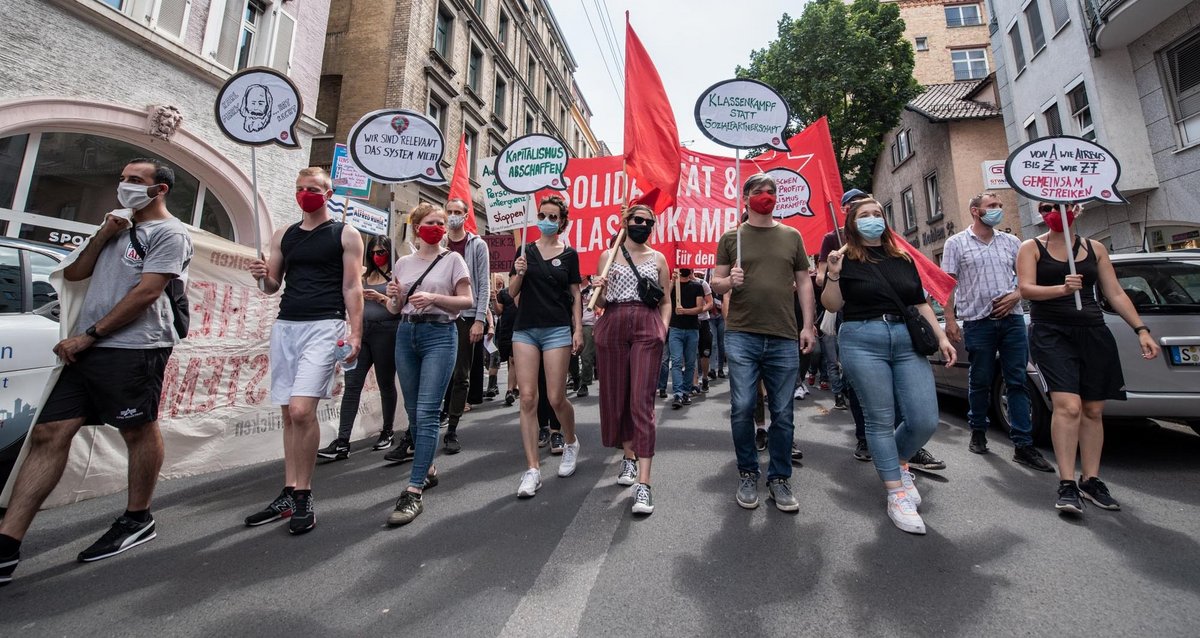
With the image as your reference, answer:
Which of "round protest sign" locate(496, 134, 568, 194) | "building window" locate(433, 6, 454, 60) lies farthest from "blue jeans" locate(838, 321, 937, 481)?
"building window" locate(433, 6, 454, 60)

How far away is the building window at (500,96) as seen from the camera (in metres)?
21.5

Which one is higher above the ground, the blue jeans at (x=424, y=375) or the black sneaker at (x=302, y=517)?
the blue jeans at (x=424, y=375)

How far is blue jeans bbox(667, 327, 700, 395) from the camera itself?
6.66 metres

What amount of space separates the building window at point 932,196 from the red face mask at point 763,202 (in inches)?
809

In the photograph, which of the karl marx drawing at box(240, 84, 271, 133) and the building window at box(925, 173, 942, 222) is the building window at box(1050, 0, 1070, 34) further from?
the karl marx drawing at box(240, 84, 271, 133)

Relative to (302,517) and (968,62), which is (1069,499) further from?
(968,62)

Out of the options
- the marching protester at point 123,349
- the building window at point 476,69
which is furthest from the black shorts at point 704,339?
the building window at point 476,69

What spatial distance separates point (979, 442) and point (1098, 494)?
1215 mm

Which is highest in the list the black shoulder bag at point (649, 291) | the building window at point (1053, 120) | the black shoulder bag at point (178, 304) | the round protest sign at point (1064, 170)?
the building window at point (1053, 120)

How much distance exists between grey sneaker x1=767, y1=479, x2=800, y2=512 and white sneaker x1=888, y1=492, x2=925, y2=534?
482 millimetres

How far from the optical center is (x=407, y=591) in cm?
210

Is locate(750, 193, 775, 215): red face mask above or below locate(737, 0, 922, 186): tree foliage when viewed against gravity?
below

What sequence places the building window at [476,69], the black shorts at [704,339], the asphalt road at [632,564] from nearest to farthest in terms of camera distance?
the asphalt road at [632,564]
the black shorts at [704,339]
the building window at [476,69]

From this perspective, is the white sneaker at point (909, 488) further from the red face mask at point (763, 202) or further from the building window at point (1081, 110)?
the building window at point (1081, 110)
